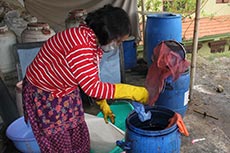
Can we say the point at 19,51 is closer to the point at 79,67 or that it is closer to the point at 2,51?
the point at 2,51

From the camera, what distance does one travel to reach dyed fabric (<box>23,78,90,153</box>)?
1.62 m

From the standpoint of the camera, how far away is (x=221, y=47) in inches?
222

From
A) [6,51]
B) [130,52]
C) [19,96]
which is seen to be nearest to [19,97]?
[19,96]

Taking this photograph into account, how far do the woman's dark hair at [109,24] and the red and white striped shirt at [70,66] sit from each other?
48mm

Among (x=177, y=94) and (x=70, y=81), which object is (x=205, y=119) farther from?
(x=70, y=81)

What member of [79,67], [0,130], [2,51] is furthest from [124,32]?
[2,51]

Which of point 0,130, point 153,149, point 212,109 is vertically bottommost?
point 212,109

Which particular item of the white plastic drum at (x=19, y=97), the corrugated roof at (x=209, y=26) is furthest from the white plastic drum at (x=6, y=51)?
the corrugated roof at (x=209, y=26)

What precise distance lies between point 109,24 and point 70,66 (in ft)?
0.96

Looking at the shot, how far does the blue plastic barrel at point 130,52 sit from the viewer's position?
4.16 metres

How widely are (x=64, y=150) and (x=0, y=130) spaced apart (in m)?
1.04

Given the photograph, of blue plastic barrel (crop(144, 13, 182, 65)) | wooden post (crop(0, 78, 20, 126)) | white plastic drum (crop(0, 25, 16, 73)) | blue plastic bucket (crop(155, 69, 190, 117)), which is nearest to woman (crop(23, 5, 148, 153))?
wooden post (crop(0, 78, 20, 126))

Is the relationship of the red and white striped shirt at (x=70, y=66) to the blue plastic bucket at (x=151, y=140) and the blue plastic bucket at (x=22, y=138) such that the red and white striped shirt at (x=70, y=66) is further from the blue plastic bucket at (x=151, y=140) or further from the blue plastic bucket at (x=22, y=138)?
the blue plastic bucket at (x=22, y=138)

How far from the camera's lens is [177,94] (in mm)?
2723
